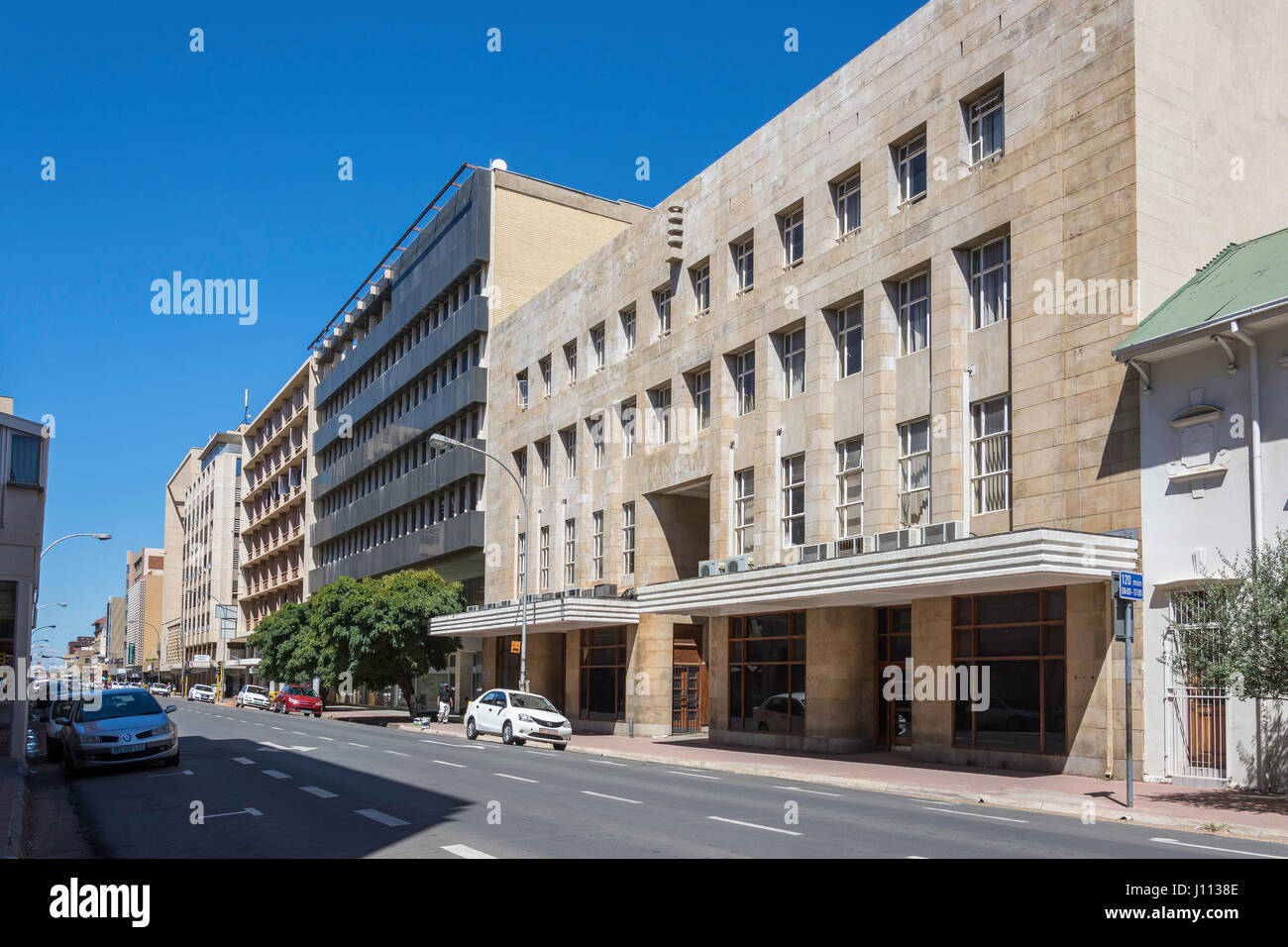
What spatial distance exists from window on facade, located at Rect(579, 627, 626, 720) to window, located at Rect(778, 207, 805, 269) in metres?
14.5

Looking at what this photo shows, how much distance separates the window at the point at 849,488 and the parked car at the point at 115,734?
15.5 meters

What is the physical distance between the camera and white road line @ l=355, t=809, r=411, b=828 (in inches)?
520

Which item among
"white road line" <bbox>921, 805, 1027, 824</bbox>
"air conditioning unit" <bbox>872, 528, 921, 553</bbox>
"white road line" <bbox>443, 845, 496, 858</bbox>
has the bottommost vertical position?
"white road line" <bbox>921, 805, 1027, 824</bbox>

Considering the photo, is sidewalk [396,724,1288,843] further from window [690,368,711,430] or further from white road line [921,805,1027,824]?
window [690,368,711,430]

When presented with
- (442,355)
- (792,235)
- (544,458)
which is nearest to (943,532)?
(792,235)

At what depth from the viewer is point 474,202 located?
55719 millimetres

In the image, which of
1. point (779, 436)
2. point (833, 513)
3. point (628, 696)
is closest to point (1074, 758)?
point (833, 513)

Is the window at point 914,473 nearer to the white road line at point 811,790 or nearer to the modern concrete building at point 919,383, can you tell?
the modern concrete building at point 919,383

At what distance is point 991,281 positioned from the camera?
25.3 m

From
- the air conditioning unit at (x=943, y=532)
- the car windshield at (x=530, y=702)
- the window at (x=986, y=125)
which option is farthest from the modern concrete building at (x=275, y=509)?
the air conditioning unit at (x=943, y=532)

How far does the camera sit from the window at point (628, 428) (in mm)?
39812

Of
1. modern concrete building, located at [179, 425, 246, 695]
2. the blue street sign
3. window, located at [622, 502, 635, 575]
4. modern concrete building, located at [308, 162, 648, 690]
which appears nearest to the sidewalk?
the blue street sign
